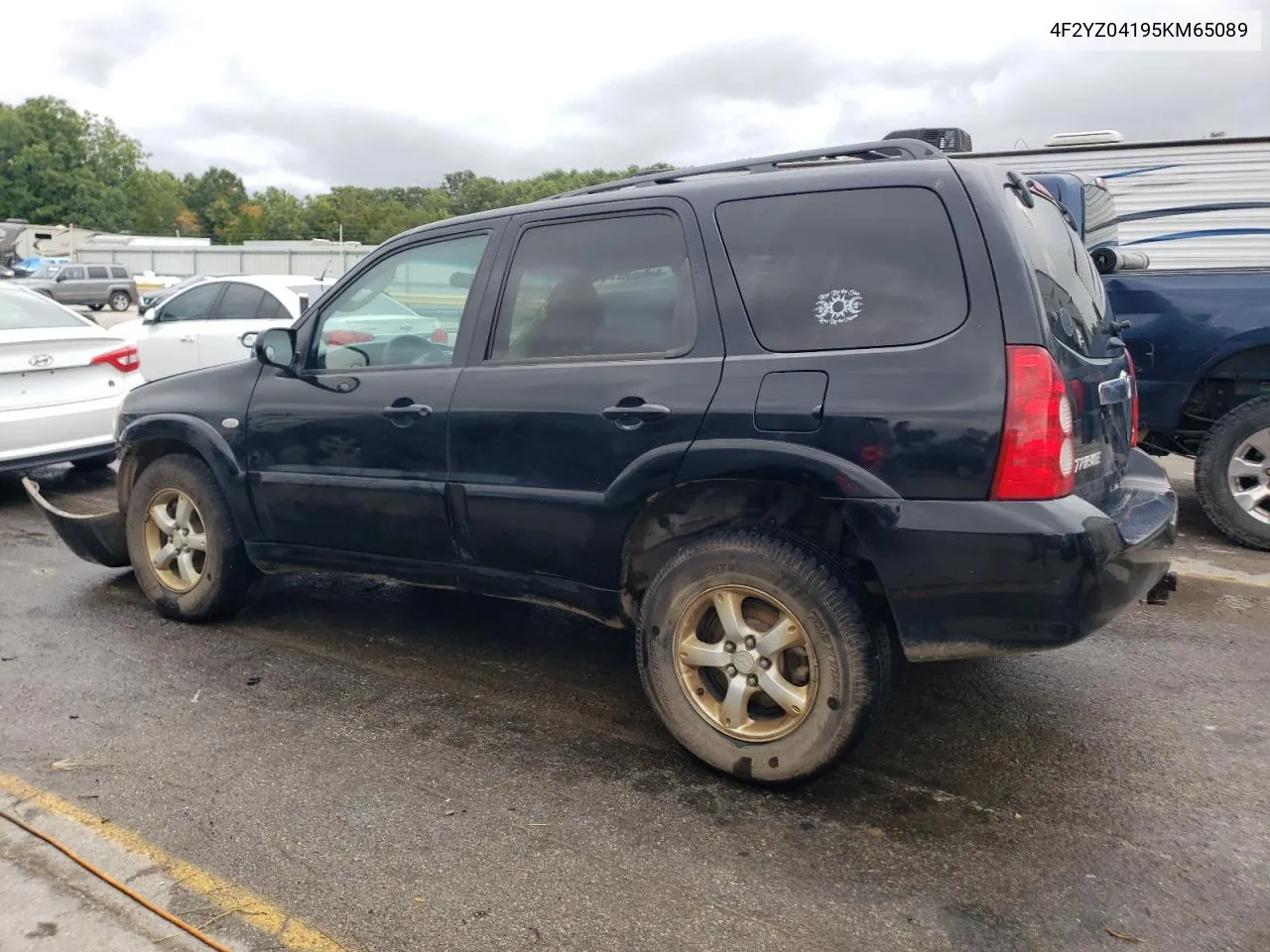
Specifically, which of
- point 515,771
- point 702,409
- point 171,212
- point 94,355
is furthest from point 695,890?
point 171,212

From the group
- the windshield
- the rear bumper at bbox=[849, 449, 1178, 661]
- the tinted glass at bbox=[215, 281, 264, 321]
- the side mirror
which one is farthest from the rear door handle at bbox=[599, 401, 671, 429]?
the tinted glass at bbox=[215, 281, 264, 321]

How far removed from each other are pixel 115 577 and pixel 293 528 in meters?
1.88

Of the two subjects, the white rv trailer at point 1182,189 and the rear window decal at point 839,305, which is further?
the white rv trailer at point 1182,189

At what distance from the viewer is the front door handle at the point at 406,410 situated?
389 centimetres

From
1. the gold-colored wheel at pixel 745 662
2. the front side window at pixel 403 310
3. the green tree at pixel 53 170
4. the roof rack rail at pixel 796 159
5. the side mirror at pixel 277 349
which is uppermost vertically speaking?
the green tree at pixel 53 170

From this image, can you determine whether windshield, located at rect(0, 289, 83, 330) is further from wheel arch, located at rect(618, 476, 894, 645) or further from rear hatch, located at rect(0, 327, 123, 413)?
wheel arch, located at rect(618, 476, 894, 645)

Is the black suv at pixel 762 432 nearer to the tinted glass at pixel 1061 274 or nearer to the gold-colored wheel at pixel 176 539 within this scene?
the tinted glass at pixel 1061 274

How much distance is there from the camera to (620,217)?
3.62 meters

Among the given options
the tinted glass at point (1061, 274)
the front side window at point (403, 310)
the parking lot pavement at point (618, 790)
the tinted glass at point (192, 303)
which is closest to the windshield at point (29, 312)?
the tinted glass at point (192, 303)

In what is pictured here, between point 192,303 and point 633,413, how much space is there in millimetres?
9108

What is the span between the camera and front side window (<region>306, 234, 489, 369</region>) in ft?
13.1

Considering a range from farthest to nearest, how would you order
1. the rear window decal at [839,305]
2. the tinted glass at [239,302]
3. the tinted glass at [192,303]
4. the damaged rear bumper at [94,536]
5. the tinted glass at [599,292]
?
the tinted glass at [192,303] → the tinted glass at [239,302] → the damaged rear bumper at [94,536] → the tinted glass at [599,292] → the rear window decal at [839,305]

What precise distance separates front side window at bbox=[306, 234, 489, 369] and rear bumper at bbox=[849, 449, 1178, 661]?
183 cm

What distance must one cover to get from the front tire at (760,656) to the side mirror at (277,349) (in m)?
1.99
